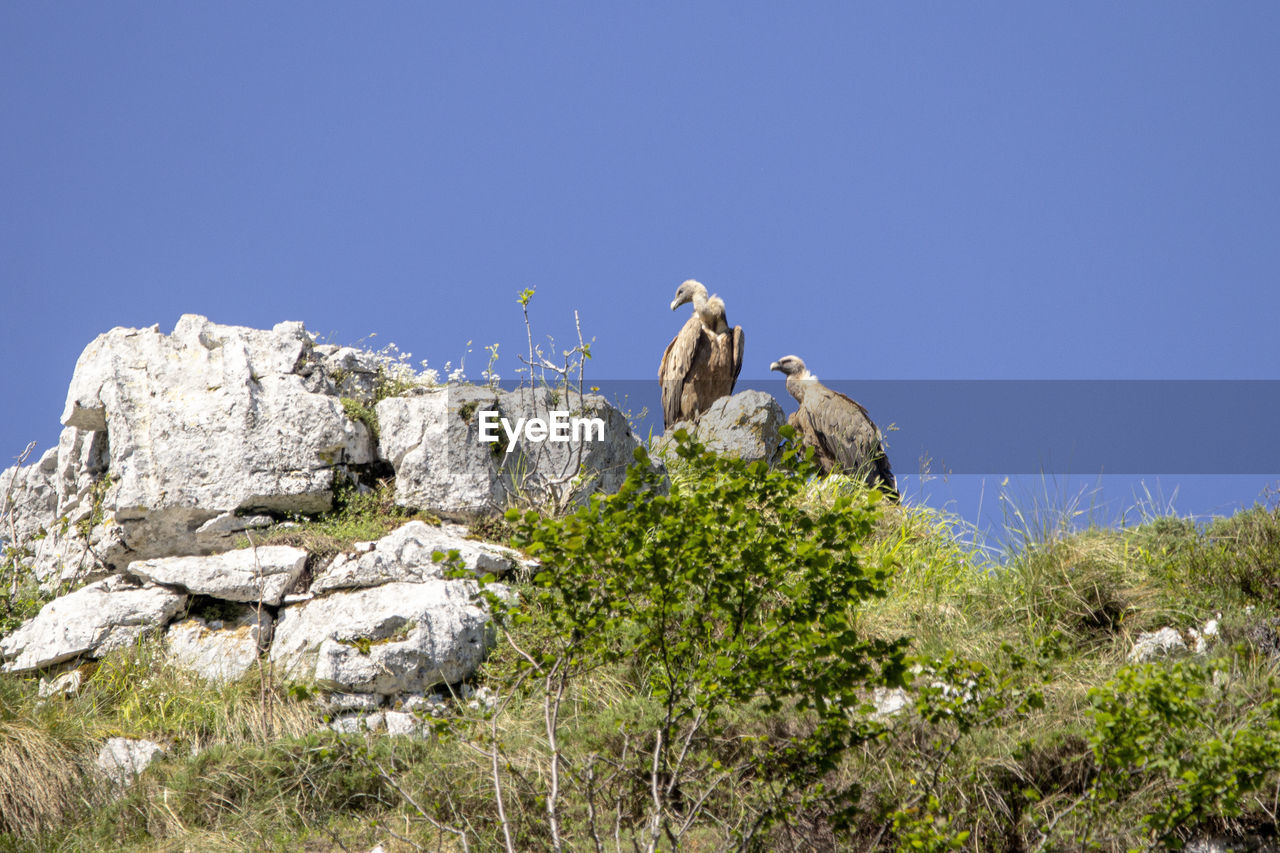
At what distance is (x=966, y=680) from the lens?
12.8 feet

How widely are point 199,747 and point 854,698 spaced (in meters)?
4.35

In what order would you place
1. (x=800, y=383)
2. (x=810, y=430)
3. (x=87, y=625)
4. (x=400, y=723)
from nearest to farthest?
(x=400, y=723), (x=87, y=625), (x=810, y=430), (x=800, y=383)

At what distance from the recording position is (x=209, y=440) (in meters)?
7.80

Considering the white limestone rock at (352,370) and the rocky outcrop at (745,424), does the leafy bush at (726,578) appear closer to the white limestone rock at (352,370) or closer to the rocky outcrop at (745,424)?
the white limestone rock at (352,370)

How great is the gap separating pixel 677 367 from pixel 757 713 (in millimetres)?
6993

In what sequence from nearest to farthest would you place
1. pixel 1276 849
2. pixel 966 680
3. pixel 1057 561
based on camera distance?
1. pixel 966 680
2. pixel 1276 849
3. pixel 1057 561

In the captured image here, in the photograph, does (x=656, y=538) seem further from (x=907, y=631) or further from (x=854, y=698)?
(x=907, y=631)

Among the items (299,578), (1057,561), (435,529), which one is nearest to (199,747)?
(299,578)

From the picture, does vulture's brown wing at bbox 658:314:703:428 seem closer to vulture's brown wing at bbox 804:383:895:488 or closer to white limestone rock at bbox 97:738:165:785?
vulture's brown wing at bbox 804:383:895:488

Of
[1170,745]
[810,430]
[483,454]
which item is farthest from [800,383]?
[1170,745]

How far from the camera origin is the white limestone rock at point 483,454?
25.5 feet

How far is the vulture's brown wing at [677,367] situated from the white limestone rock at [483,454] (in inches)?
152

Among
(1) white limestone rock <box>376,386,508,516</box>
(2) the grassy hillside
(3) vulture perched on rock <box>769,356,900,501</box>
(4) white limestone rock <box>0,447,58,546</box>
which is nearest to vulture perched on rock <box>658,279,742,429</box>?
(3) vulture perched on rock <box>769,356,900,501</box>

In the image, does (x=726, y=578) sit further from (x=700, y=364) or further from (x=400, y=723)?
(x=700, y=364)
